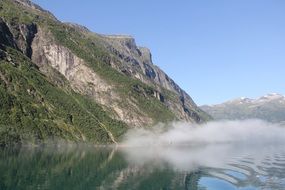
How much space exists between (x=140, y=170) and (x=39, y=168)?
114 feet

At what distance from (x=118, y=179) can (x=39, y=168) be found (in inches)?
1256

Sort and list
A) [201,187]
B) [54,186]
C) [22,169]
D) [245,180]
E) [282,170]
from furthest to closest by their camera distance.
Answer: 1. [282,170]
2. [22,169]
3. [245,180]
4. [201,187]
5. [54,186]

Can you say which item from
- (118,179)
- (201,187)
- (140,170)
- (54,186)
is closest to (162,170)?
(140,170)

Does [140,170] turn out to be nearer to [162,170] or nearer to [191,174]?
[162,170]

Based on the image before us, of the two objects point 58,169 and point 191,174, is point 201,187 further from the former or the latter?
point 58,169

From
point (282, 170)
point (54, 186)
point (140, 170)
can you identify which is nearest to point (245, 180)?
point (282, 170)

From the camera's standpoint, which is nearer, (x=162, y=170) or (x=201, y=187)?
(x=201, y=187)

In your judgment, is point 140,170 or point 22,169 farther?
point 140,170

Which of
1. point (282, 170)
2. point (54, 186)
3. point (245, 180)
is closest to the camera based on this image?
point (54, 186)

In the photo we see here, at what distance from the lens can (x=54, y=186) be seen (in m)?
110

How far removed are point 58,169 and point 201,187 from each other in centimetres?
5276

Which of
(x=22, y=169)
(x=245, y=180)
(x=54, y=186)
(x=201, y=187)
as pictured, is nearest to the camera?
(x=54, y=186)

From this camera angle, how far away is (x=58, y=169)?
15075cm

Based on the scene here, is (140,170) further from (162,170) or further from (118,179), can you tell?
(118,179)
